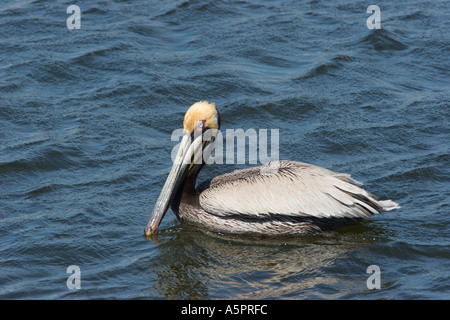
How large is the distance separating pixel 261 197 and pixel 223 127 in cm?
241

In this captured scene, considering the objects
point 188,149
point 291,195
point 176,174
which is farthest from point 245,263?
point 188,149

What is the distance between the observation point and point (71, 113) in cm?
784

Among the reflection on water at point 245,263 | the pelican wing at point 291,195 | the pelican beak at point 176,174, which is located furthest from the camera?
the pelican beak at point 176,174

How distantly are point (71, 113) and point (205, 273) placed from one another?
11.9ft

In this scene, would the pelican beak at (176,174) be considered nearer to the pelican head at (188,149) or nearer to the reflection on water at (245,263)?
the pelican head at (188,149)

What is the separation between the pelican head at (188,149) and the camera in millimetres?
5570

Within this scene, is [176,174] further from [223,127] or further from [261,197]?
[223,127]

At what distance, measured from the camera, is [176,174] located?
5.64 m

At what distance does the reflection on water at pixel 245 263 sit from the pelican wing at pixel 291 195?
26 cm

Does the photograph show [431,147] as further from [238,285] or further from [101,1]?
[101,1]

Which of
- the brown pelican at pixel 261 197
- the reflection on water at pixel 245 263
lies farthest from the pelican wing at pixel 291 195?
the reflection on water at pixel 245 263

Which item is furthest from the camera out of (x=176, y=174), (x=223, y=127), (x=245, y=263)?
(x=223, y=127)
